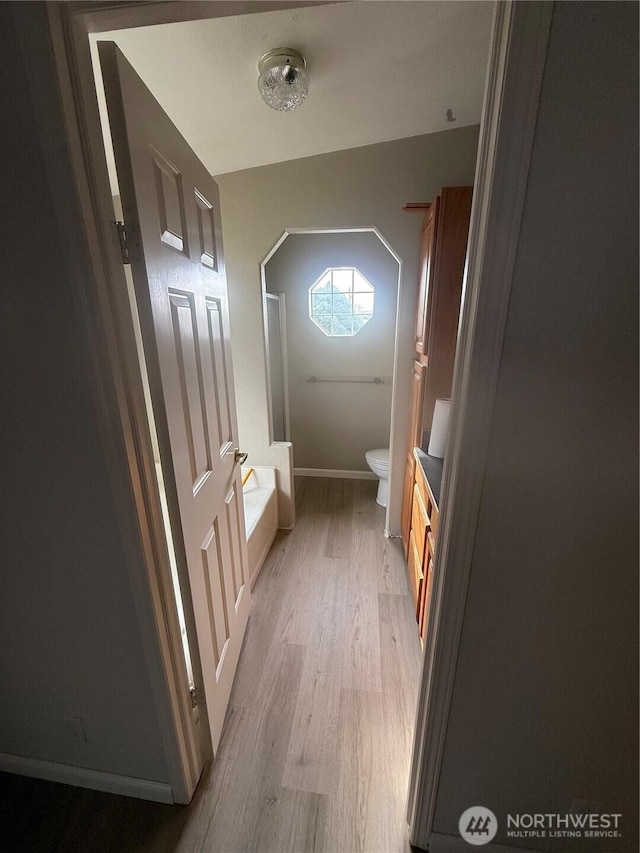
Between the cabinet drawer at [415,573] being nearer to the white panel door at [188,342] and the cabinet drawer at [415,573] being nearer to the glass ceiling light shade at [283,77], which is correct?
the white panel door at [188,342]

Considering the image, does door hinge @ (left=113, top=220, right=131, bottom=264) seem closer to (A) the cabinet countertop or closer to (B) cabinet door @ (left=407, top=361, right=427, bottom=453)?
(A) the cabinet countertop

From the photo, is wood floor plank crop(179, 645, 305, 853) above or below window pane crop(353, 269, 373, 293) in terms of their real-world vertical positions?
below

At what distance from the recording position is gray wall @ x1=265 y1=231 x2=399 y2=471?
9.77 ft

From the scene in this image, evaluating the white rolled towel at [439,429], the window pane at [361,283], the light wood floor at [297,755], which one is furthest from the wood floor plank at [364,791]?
the window pane at [361,283]

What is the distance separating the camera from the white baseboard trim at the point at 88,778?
1.17 metres

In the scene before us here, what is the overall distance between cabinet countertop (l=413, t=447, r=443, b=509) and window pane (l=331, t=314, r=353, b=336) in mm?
1519

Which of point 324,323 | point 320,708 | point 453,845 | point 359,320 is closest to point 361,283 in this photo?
point 359,320

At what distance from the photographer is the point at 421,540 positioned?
171 cm

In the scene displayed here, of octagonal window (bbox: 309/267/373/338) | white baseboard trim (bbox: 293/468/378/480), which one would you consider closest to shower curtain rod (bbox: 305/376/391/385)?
octagonal window (bbox: 309/267/373/338)

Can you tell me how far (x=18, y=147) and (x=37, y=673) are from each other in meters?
1.37

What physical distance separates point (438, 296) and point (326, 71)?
0.99 m

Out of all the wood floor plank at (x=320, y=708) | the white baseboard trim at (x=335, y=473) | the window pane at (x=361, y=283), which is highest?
the window pane at (x=361, y=283)

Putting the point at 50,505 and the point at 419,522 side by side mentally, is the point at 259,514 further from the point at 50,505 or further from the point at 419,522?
the point at 50,505

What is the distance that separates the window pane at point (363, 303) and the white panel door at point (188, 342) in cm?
188
